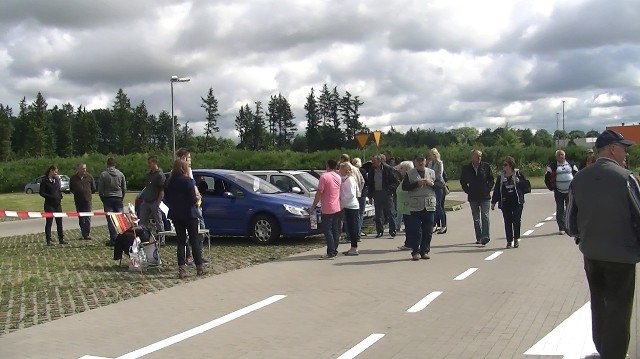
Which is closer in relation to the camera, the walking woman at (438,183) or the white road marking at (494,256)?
the white road marking at (494,256)

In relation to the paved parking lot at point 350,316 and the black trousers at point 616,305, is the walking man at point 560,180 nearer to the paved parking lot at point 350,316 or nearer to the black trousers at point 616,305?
the paved parking lot at point 350,316

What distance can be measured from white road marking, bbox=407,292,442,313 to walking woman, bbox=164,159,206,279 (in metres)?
3.71

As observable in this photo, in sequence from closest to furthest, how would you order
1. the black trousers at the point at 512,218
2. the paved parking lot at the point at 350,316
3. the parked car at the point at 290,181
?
the paved parking lot at the point at 350,316
the black trousers at the point at 512,218
the parked car at the point at 290,181

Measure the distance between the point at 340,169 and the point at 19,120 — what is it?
401 ft

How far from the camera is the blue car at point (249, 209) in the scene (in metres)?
13.6

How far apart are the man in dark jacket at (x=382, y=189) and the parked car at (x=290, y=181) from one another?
6.14ft

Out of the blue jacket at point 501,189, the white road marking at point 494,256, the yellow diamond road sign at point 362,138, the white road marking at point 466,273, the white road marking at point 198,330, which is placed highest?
the yellow diamond road sign at point 362,138

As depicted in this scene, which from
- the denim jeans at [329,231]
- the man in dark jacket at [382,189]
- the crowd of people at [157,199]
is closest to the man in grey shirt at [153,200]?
the crowd of people at [157,199]

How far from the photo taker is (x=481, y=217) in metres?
13.0

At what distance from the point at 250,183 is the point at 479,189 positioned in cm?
483

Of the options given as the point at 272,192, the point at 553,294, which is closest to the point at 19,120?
the point at 272,192

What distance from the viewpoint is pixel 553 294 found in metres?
8.10

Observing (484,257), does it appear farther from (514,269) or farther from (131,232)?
(131,232)

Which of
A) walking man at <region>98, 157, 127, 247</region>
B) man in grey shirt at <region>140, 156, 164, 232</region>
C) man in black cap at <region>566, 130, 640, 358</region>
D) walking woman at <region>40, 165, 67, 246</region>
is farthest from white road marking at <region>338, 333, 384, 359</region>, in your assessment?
walking woman at <region>40, 165, 67, 246</region>
